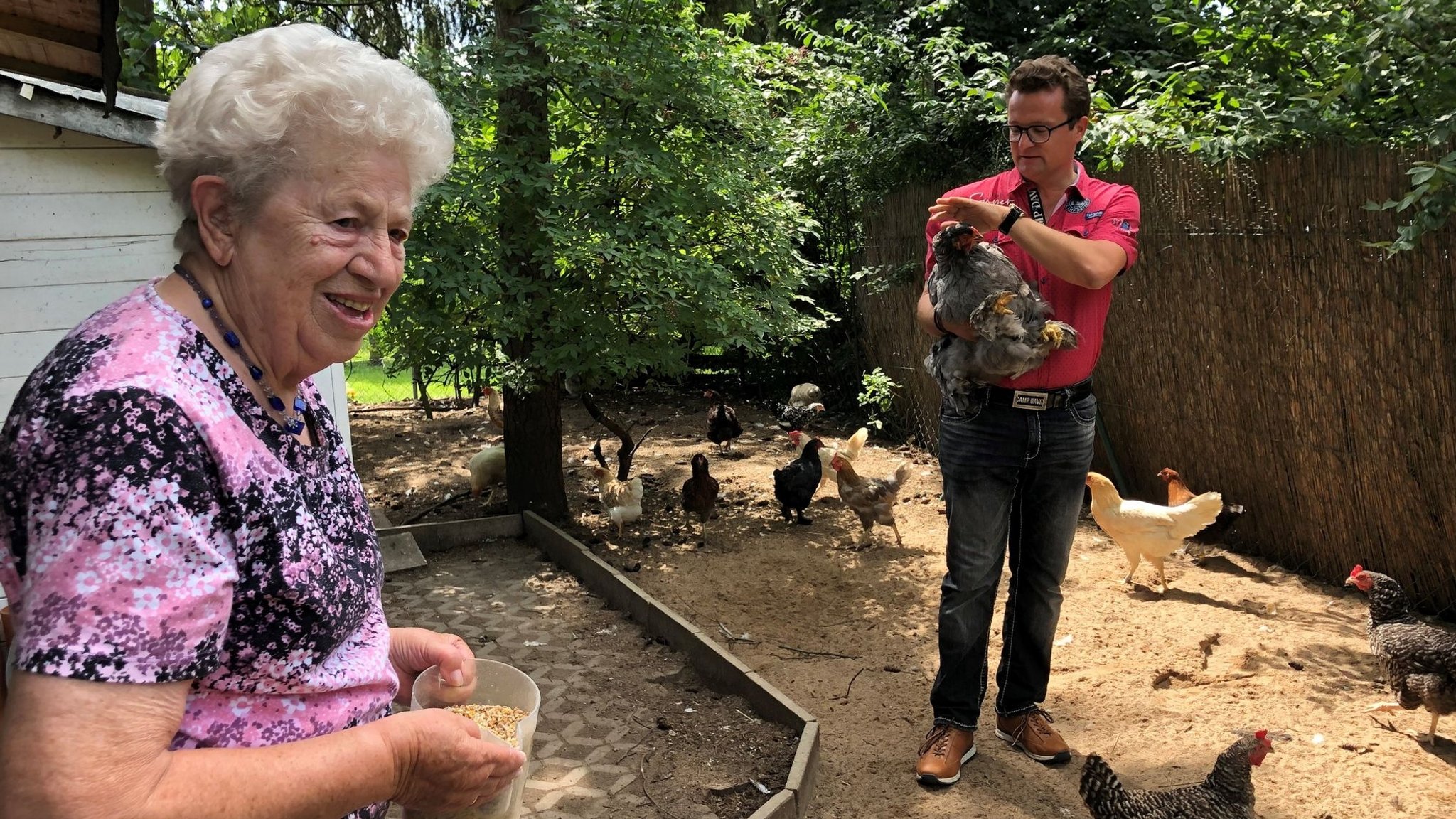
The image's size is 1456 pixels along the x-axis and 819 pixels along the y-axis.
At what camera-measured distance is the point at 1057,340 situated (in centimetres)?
300

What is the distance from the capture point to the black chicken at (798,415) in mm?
10625

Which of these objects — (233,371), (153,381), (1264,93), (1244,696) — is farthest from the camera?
(1264,93)

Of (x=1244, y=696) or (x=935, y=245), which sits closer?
(x=935, y=245)

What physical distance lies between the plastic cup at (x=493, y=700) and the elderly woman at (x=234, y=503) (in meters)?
0.07

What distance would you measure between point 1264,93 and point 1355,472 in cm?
212

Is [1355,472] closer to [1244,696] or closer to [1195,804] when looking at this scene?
[1244,696]

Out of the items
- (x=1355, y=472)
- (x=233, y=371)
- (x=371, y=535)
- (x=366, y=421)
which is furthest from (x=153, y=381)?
(x=366, y=421)

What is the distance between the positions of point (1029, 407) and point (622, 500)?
4.14m

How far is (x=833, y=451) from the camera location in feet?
25.8

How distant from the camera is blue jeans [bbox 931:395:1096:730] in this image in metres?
3.15

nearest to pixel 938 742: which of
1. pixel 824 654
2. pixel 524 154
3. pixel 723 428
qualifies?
pixel 824 654

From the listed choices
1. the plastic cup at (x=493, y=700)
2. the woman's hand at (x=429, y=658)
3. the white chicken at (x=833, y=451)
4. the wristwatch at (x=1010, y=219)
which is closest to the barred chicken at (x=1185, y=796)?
the wristwatch at (x=1010, y=219)

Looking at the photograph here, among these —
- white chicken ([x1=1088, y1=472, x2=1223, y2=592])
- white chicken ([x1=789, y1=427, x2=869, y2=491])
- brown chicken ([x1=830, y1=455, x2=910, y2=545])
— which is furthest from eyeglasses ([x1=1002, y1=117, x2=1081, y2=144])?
white chicken ([x1=789, y1=427, x2=869, y2=491])

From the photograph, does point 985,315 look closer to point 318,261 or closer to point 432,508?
point 318,261
